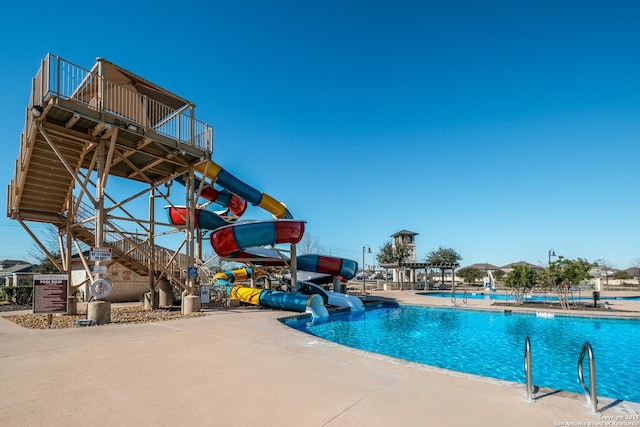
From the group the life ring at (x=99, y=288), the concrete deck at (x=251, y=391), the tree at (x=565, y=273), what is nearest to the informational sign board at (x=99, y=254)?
the life ring at (x=99, y=288)

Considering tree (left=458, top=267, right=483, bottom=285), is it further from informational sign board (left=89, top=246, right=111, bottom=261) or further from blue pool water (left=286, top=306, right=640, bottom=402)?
informational sign board (left=89, top=246, right=111, bottom=261)

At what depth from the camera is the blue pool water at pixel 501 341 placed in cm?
782

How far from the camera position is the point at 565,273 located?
1825 centimetres

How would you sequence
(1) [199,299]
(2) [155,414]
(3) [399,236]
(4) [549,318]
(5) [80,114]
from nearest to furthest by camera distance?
Result: (2) [155,414], (5) [80,114], (1) [199,299], (4) [549,318], (3) [399,236]

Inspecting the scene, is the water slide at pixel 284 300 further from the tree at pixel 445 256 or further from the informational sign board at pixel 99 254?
the tree at pixel 445 256

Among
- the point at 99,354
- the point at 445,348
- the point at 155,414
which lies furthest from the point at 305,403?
the point at 445,348

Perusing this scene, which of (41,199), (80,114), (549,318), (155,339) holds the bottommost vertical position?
(549,318)

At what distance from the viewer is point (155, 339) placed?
8.04 metres

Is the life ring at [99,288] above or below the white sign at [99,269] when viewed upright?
below

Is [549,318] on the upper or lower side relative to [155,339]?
lower

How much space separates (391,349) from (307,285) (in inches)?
397

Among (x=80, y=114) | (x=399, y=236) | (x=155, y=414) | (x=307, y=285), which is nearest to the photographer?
(x=155, y=414)

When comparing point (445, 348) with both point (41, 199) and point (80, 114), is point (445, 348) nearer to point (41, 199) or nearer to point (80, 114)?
point (80, 114)

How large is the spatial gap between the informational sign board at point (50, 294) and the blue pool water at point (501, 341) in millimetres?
7160
